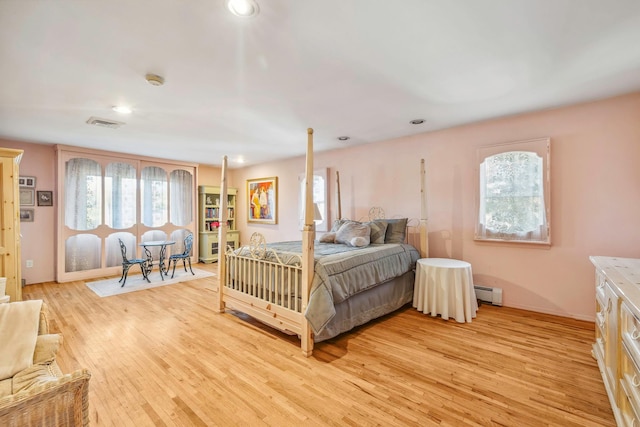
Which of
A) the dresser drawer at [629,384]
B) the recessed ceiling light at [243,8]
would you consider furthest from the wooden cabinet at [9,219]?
the dresser drawer at [629,384]

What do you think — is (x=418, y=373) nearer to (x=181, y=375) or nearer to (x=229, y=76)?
(x=181, y=375)

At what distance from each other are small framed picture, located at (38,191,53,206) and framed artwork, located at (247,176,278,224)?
3.57m

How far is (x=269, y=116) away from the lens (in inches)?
130

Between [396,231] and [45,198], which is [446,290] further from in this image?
[45,198]

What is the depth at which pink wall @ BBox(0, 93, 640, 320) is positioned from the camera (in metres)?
2.83

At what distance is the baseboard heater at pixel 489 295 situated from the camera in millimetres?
3459

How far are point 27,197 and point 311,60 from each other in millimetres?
5385

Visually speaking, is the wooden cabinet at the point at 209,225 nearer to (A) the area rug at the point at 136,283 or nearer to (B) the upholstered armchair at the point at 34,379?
(A) the area rug at the point at 136,283

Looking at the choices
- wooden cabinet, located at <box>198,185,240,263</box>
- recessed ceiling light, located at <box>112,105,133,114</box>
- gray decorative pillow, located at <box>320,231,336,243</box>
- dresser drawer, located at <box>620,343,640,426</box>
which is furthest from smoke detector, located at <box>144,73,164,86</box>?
wooden cabinet, located at <box>198,185,240,263</box>

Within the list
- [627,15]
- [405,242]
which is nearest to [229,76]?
[627,15]

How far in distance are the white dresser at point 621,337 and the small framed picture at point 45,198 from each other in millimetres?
6993

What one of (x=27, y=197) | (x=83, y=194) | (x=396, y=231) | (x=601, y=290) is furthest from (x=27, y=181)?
(x=601, y=290)

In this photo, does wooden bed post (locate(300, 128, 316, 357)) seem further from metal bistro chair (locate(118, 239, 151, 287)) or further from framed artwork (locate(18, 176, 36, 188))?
framed artwork (locate(18, 176, 36, 188))

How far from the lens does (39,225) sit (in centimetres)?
466
